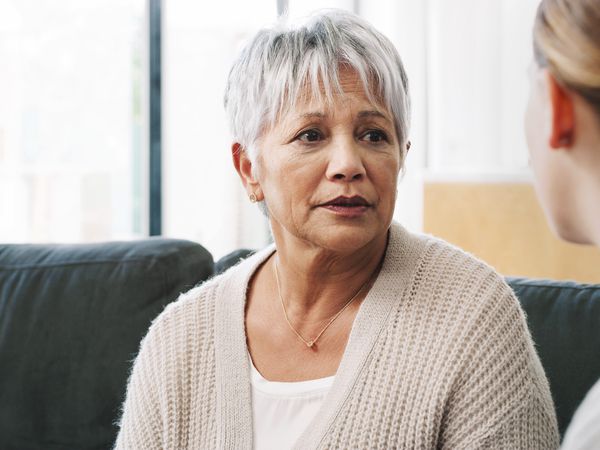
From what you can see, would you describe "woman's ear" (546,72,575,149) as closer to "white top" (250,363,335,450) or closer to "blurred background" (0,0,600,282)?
"white top" (250,363,335,450)

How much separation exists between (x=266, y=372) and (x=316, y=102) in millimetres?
499

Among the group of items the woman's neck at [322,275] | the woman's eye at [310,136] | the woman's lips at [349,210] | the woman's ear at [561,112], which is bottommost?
the woman's neck at [322,275]

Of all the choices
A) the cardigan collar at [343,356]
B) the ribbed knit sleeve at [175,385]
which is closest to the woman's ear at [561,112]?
the cardigan collar at [343,356]

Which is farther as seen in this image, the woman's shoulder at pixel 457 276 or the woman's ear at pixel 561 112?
the woman's shoulder at pixel 457 276

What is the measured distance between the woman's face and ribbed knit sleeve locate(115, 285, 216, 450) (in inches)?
12.0

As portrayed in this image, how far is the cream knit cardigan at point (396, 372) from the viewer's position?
1363 millimetres

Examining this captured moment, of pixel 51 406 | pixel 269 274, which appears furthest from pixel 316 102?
pixel 51 406

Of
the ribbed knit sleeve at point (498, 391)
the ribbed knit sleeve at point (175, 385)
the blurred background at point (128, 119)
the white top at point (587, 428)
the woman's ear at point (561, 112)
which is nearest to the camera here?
the white top at point (587, 428)

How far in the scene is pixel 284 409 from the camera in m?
1.50

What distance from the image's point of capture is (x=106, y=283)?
2.01 meters

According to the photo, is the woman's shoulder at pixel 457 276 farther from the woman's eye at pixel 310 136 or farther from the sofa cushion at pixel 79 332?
the sofa cushion at pixel 79 332

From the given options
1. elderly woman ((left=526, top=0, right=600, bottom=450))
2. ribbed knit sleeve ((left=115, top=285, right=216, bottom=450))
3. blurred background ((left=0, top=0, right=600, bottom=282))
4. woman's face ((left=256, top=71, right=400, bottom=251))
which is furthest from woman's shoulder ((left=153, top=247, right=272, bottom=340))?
blurred background ((left=0, top=0, right=600, bottom=282))

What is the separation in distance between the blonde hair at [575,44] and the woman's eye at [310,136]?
664 millimetres

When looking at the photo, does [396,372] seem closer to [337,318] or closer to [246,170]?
[337,318]
